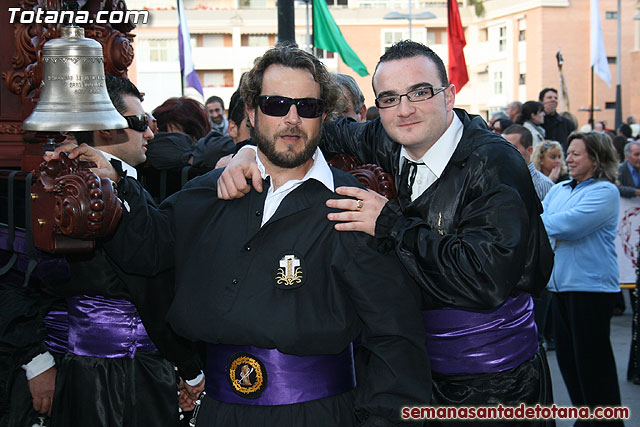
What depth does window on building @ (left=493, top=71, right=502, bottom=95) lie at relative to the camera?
47938 mm

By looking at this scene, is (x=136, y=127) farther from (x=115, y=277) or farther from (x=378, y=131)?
(x=378, y=131)

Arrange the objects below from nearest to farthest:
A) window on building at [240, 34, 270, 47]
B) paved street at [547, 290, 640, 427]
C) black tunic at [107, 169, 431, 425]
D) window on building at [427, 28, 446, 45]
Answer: black tunic at [107, 169, 431, 425]
paved street at [547, 290, 640, 427]
window on building at [240, 34, 270, 47]
window on building at [427, 28, 446, 45]

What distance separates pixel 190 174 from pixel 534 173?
3930 mm

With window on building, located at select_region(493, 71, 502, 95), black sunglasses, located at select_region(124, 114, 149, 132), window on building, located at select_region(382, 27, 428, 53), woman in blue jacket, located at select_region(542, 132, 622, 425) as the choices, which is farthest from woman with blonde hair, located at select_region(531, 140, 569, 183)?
window on building, located at select_region(382, 27, 428, 53)

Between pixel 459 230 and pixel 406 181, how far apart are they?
43cm

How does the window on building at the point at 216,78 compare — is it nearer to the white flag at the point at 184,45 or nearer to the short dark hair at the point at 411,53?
the white flag at the point at 184,45

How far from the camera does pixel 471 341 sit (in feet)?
11.0

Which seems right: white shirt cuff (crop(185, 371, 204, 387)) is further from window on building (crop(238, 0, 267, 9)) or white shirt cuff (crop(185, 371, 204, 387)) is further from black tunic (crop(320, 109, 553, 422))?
window on building (crop(238, 0, 267, 9))

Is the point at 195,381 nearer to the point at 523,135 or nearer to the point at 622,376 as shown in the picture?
the point at 523,135

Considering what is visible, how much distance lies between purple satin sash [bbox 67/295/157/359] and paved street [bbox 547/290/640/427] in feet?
13.2

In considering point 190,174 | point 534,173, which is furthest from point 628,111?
point 190,174

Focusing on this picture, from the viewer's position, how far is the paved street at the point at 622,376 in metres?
6.56

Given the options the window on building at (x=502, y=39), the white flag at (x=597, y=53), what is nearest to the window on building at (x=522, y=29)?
the window on building at (x=502, y=39)

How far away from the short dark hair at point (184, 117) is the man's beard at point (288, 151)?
3.07 metres
